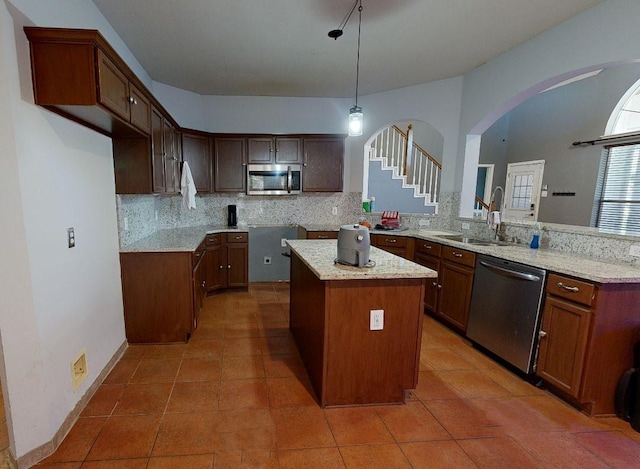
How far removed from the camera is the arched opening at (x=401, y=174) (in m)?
5.87

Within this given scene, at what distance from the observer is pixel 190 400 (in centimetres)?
208

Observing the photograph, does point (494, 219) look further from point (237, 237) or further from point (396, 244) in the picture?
point (237, 237)

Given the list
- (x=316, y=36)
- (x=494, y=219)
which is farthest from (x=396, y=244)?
A: (x=316, y=36)

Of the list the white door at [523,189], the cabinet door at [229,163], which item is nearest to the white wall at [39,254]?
the cabinet door at [229,163]

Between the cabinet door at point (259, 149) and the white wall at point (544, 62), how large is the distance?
252 centimetres

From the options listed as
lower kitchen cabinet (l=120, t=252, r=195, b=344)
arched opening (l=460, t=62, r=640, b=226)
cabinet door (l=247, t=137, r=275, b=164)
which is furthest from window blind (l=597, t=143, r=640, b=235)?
lower kitchen cabinet (l=120, t=252, r=195, b=344)

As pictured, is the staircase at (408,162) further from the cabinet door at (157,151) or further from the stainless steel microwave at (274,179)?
the cabinet door at (157,151)

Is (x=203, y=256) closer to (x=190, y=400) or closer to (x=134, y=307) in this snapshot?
(x=134, y=307)

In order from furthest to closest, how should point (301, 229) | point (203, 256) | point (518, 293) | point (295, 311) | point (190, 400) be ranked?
1. point (301, 229)
2. point (203, 256)
3. point (295, 311)
4. point (518, 293)
5. point (190, 400)

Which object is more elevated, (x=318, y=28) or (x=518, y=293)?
(x=318, y=28)

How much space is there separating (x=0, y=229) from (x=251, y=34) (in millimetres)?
2333

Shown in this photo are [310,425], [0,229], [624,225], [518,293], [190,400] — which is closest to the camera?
[0,229]

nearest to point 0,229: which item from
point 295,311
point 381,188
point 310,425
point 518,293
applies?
point 310,425

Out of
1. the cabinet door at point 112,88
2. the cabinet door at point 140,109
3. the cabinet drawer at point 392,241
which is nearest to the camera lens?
the cabinet door at point 112,88
